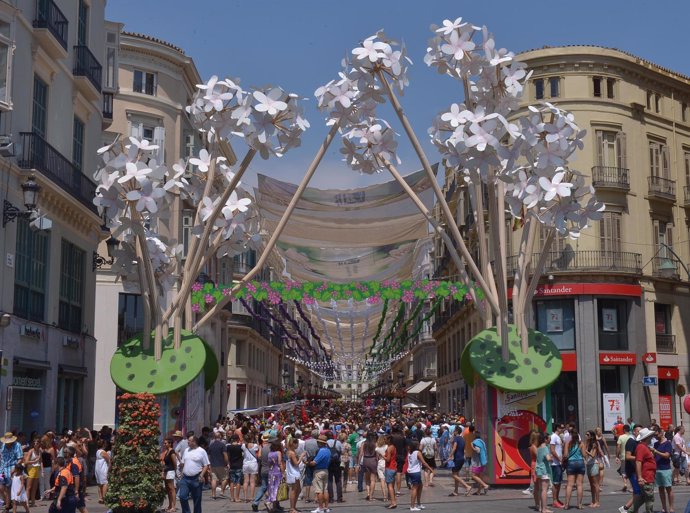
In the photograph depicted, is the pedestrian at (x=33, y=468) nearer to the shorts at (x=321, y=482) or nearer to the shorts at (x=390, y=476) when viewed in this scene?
the shorts at (x=321, y=482)

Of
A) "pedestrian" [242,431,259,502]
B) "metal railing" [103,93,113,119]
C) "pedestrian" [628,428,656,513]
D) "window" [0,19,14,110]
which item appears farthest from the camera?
"metal railing" [103,93,113,119]

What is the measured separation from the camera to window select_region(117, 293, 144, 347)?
42188 mm

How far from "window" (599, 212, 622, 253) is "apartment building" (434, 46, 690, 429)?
0.04 meters

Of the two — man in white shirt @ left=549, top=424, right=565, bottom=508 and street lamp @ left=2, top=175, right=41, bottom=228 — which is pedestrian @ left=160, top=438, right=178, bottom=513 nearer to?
street lamp @ left=2, top=175, right=41, bottom=228

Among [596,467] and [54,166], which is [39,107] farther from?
[596,467]

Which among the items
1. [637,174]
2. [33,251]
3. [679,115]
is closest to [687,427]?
[637,174]

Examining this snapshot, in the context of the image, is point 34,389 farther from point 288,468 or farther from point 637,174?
point 637,174

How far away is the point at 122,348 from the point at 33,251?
4131 mm

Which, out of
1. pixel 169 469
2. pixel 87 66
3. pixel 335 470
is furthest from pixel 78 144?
pixel 335 470

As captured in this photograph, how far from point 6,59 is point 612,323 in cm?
2727

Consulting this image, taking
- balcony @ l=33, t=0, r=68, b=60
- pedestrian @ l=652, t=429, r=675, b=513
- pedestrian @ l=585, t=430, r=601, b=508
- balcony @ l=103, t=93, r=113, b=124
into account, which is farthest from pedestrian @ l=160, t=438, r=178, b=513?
balcony @ l=103, t=93, r=113, b=124

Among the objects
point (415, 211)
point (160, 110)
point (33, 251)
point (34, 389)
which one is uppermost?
point (160, 110)

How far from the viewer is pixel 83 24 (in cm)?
2953

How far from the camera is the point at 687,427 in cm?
4241
